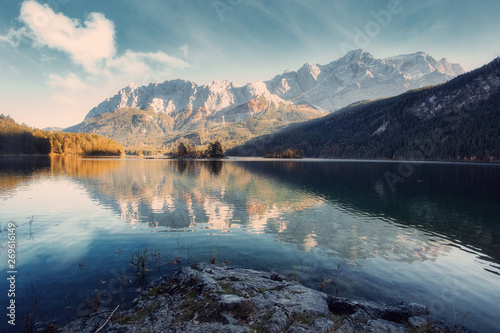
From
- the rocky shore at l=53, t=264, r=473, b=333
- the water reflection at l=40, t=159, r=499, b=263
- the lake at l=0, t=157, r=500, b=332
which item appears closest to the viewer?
the rocky shore at l=53, t=264, r=473, b=333

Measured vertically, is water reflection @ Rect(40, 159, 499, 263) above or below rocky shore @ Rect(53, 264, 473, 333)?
below

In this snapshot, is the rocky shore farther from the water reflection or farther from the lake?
the water reflection

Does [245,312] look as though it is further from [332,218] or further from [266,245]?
[332,218]

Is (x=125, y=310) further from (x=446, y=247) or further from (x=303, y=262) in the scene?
(x=446, y=247)

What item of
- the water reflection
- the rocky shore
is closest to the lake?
the water reflection

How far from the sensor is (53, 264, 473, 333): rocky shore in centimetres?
967

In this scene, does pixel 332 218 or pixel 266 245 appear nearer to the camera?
pixel 266 245

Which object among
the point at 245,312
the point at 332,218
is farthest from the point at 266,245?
the point at 332,218

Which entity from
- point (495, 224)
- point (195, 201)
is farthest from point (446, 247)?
point (195, 201)

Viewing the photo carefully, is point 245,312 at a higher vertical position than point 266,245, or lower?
higher

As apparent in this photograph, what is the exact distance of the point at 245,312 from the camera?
10430mm

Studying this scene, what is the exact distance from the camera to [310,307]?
1135 cm

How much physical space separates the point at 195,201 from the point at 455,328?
124 ft

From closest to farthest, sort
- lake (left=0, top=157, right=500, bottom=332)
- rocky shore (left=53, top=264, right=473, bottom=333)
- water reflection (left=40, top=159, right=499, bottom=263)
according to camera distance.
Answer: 1. rocky shore (left=53, top=264, right=473, bottom=333)
2. lake (left=0, top=157, right=500, bottom=332)
3. water reflection (left=40, top=159, right=499, bottom=263)
